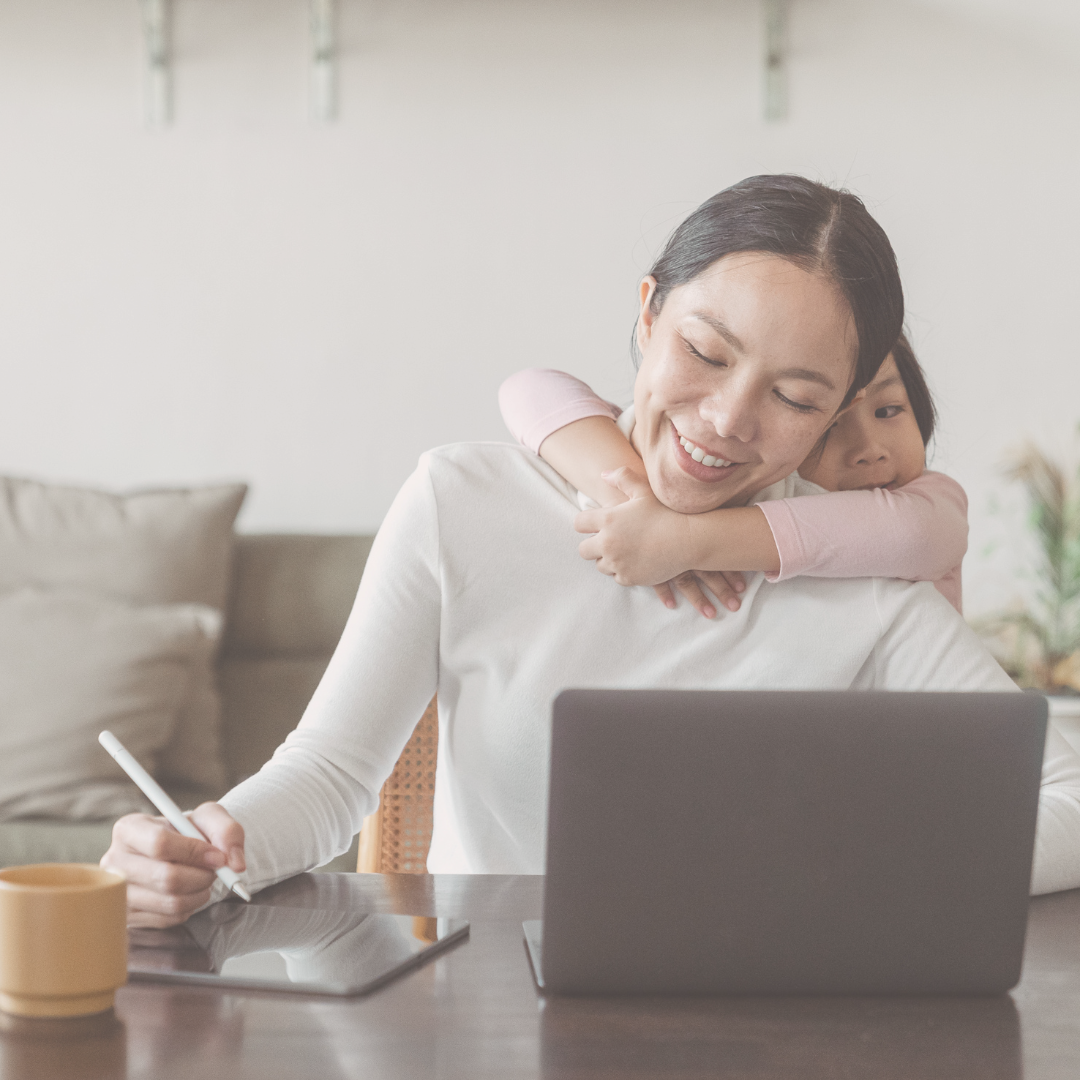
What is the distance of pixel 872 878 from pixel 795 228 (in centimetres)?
60

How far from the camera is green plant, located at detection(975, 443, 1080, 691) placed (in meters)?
2.30

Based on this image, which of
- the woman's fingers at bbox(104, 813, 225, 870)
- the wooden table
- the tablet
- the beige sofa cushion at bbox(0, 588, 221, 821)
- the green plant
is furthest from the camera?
the green plant

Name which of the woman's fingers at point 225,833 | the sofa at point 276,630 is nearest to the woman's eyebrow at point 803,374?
the woman's fingers at point 225,833

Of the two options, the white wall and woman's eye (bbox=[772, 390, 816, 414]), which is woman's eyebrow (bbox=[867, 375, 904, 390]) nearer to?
woman's eye (bbox=[772, 390, 816, 414])

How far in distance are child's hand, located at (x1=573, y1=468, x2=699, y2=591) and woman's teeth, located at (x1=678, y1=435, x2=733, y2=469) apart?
55mm

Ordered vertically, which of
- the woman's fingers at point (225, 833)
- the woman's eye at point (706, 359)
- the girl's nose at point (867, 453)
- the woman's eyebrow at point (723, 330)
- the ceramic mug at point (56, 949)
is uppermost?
the woman's eyebrow at point (723, 330)

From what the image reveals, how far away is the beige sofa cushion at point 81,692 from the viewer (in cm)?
189

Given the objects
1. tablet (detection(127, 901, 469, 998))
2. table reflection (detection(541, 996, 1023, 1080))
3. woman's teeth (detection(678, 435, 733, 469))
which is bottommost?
tablet (detection(127, 901, 469, 998))

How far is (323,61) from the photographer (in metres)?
2.35

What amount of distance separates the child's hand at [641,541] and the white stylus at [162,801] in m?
0.44

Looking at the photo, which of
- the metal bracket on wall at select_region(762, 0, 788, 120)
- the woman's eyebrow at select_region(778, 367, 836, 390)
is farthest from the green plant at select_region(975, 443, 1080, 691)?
the woman's eyebrow at select_region(778, 367, 836, 390)

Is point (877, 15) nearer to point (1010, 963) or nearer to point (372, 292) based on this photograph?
point (372, 292)

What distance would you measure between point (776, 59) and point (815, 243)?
5.16ft

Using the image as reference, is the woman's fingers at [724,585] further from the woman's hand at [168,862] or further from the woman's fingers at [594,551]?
the woman's hand at [168,862]
